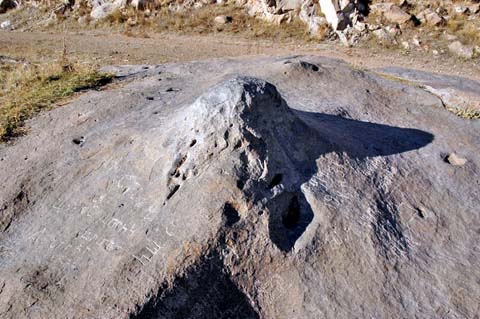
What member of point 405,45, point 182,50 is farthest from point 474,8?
point 182,50

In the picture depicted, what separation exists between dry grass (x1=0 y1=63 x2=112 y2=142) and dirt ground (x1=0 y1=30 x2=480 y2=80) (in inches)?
143

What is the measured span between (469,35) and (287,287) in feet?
41.0

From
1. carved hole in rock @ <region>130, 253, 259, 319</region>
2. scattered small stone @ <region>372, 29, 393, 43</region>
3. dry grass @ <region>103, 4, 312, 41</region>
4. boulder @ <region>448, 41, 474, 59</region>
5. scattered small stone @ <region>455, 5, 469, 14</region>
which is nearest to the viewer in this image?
carved hole in rock @ <region>130, 253, 259, 319</region>

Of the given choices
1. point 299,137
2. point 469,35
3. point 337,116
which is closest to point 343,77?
point 337,116

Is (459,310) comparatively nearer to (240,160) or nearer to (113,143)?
(240,160)

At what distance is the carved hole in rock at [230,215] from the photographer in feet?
13.2

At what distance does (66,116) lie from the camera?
6.38 meters

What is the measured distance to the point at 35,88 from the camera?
781cm

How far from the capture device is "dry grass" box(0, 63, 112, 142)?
6555mm

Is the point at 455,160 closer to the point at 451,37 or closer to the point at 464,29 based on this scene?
the point at 451,37

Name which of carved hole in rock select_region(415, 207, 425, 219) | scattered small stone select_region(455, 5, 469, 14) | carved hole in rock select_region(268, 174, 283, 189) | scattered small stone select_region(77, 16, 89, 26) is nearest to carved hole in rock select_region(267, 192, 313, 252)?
carved hole in rock select_region(268, 174, 283, 189)

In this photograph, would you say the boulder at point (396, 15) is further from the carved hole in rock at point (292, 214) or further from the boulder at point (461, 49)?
the carved hole in rock at point (292, 214)

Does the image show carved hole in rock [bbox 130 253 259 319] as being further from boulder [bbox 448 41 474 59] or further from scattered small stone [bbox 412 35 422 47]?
scattered small stone [bbox 412 35 422 47]

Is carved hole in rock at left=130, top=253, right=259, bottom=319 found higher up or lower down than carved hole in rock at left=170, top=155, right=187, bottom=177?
lower down
